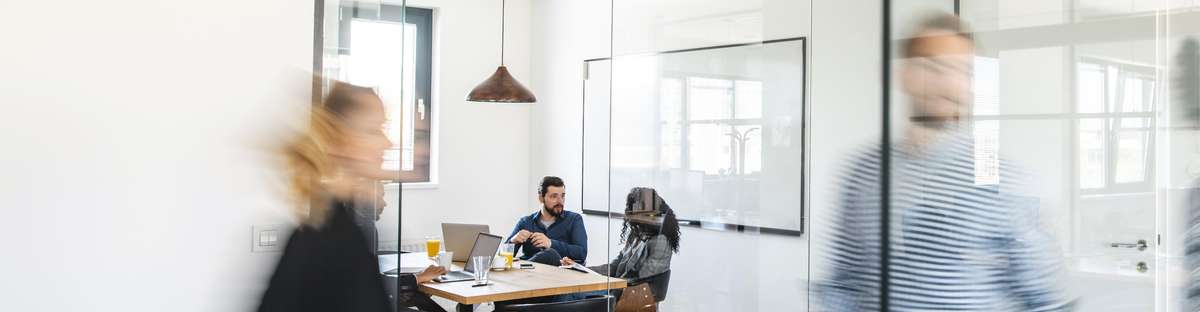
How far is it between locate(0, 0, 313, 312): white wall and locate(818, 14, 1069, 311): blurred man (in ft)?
4.62

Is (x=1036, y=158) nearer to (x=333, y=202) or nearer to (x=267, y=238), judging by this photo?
(x=333, y=202)

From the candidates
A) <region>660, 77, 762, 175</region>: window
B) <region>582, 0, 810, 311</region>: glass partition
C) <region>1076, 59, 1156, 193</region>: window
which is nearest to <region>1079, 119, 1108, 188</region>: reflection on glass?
<region>1076, 59, 1156, 193</region>: window

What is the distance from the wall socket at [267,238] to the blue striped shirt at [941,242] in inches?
53.7

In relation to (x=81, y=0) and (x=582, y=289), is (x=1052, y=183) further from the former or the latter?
(x=81, y=0)

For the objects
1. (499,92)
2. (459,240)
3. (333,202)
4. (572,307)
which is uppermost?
(499,92)

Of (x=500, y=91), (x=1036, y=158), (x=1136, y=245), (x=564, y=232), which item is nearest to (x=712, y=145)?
(x=1036, y=158)

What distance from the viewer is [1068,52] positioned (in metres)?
2.14

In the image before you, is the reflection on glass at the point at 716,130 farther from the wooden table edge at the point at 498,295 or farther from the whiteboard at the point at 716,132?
the wooden table edge at the point at 498,295

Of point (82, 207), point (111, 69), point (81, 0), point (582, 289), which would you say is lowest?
point (582, 289)

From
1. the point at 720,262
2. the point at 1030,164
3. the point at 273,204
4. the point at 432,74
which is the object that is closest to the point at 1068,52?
the point at 1030,164

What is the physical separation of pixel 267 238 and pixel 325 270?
0.38ft

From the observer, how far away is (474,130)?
5453 millimetres

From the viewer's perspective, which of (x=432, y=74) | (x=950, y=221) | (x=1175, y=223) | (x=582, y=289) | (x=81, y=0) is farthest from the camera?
(x=432, y=74)

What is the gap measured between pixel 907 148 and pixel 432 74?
348cm
